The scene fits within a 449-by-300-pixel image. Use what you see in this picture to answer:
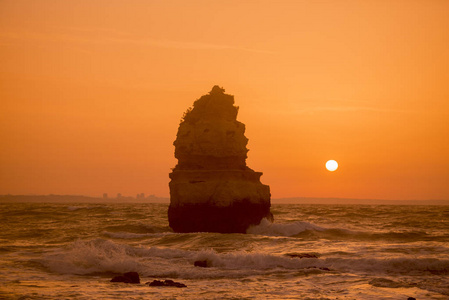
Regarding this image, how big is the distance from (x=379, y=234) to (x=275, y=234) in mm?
6877

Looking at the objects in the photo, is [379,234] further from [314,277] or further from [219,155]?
[314,277]

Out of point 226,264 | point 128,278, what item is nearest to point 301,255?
point 226,264

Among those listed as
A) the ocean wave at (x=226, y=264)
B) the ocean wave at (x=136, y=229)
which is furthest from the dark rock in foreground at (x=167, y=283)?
the ocean wave at (x=136, y=229)

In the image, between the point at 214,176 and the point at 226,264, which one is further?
the point at 214,176

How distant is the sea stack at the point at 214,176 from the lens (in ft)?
108

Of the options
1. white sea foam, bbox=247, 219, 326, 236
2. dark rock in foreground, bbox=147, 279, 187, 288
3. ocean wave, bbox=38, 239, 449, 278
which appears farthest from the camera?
white sea foam, bbox=247, 219, 326, 236

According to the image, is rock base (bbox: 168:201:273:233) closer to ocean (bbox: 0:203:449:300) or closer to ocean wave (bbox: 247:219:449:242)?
ocean wave (bbox: 247:219:449:242)

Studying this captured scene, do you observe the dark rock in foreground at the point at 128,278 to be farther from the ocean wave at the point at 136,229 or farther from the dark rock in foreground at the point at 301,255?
the ocean wave at the point at 136,229

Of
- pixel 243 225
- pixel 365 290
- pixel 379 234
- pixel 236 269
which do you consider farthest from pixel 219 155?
pixel 365 290

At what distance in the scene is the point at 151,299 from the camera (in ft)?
50.0

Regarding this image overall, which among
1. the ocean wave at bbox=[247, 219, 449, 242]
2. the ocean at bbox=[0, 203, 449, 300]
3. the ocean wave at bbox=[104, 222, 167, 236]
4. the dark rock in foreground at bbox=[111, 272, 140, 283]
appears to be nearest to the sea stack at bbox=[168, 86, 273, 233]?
the ocean wave at bbox=[247, 219, 449, 242]

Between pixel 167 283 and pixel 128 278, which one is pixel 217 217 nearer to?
pixel 128 278

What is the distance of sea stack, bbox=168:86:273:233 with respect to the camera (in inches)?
1298

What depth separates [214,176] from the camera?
33812mm
